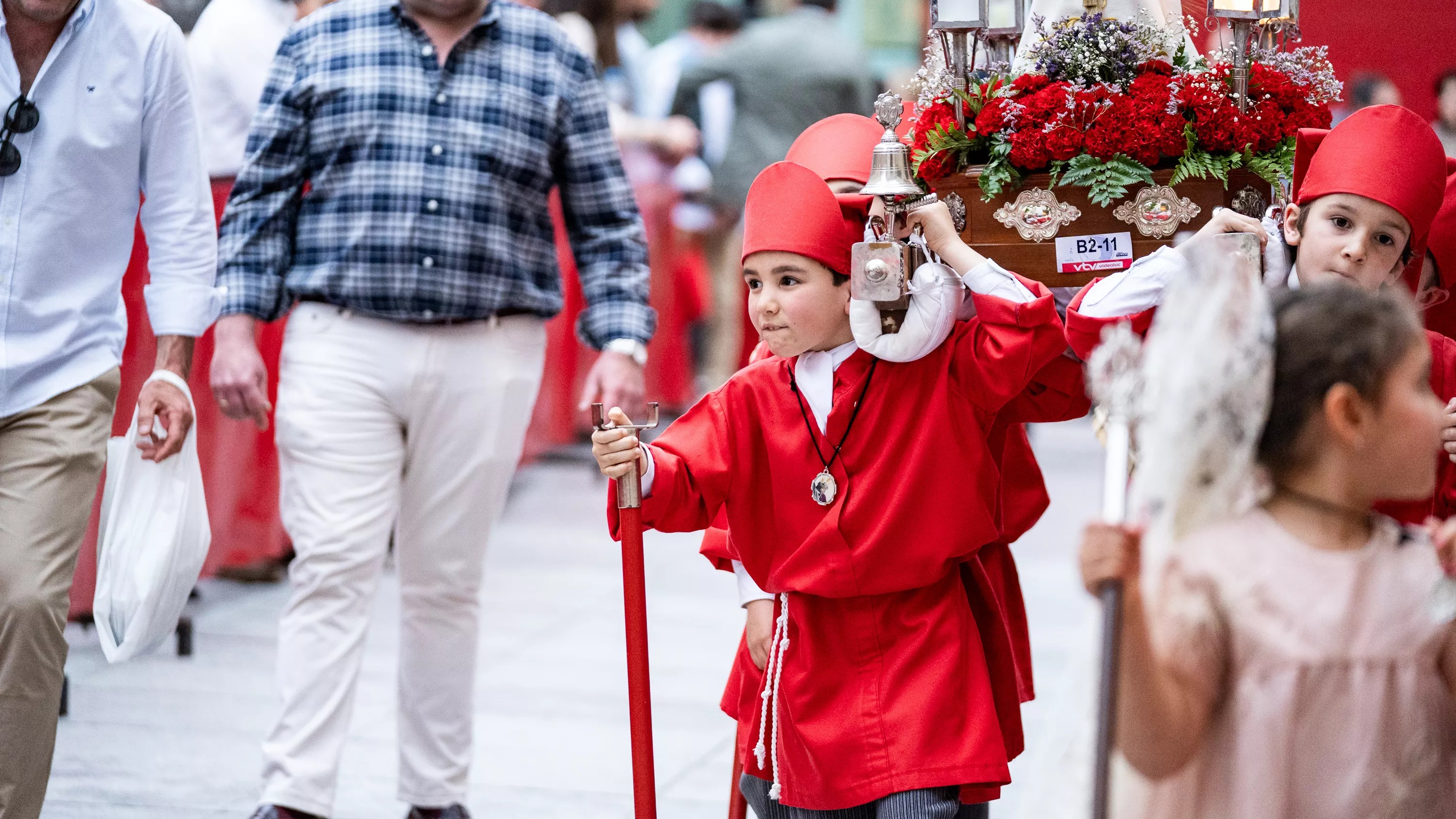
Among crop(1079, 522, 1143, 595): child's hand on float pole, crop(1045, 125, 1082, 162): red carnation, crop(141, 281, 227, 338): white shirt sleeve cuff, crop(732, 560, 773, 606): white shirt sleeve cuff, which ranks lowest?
crop(732, 560, 773, 606): white shirt sleeve cuff

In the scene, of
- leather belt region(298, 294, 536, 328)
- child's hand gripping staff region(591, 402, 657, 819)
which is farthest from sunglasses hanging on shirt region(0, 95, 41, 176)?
child's hand gripping staff region(591, 402, 657, 819)

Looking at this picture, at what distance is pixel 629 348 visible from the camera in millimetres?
4531

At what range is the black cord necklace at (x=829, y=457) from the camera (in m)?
3.31

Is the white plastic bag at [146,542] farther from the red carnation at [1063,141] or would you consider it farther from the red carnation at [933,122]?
the red carnation at [1063,141]

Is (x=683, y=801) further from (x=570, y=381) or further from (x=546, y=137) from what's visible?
(x=570, y=381)

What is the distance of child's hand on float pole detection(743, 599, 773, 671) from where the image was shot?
139 inches

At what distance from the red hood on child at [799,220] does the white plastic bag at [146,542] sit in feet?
4.42

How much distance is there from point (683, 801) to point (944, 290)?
222 centimetres

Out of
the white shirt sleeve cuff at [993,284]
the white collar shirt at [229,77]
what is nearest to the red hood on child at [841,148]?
the white shirt sleeve cuff at [993,284]

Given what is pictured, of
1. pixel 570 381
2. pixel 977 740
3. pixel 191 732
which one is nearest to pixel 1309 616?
pixel 977 740

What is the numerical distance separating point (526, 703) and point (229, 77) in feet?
8.04

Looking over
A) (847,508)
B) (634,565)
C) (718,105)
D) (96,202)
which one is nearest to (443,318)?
(96,202)

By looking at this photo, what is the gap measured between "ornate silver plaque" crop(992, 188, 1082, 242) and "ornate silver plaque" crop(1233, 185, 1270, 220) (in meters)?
0.30

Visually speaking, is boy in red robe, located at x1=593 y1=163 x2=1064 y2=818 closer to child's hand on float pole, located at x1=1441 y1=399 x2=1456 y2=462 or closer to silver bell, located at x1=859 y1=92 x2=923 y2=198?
silver bell, located at x1=859 y1=92 x2=923 y2=198
